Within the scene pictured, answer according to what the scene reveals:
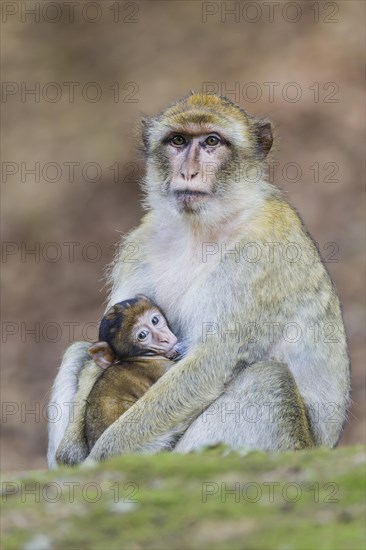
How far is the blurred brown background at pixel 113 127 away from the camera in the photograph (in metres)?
23.2

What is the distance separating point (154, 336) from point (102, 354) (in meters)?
0.51

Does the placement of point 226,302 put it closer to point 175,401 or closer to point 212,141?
point 175,401

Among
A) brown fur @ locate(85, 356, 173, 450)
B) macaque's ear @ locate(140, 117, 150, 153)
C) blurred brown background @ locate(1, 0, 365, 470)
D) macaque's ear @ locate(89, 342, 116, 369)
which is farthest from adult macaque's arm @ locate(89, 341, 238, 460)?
blurred brown background @ locate(1, 0, 365, 470)

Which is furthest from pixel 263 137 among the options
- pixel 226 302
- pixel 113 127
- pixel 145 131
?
pixel 113 127

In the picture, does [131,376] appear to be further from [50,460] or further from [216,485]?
[216,485]

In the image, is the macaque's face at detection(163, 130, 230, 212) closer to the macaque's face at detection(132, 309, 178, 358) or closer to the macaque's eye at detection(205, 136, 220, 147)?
the macaque's eye at detection(205, 136, 220, 147)

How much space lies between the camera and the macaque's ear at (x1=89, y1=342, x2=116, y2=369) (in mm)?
10469

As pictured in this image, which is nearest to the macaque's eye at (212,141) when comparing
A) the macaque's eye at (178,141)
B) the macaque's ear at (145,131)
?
the macaque's eye at (178,141)

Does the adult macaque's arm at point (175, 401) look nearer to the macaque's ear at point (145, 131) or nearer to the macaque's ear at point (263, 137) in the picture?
the macaque's ear at point (263, 137)

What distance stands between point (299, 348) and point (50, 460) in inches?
96.8

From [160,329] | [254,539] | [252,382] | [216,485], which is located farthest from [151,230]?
[254,539]

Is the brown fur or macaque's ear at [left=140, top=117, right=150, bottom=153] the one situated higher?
macaque's ear at [left=140, top=117, right=150, bottom=153]

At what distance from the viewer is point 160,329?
10328 mm

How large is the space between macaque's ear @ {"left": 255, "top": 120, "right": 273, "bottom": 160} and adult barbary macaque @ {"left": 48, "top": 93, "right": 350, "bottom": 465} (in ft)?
0.05
